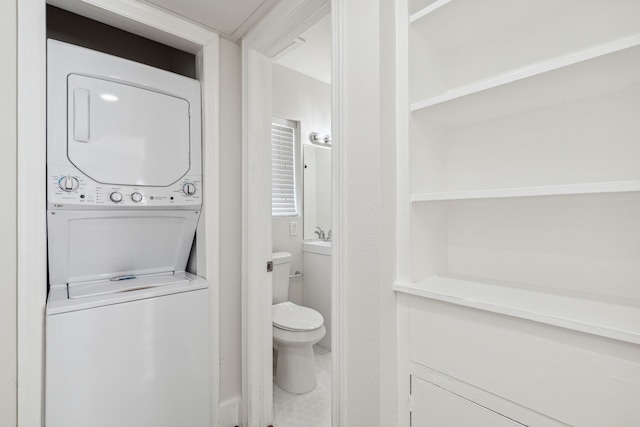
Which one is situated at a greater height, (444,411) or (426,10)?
(426,10)

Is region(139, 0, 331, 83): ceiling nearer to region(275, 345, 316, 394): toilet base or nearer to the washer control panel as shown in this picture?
the washer control panel

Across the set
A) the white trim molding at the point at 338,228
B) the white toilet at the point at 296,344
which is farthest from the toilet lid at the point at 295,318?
the white trim molding at the point at 338,228

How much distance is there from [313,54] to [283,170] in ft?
3.36

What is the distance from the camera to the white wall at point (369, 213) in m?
0.93

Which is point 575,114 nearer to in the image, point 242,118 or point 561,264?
point 561,264

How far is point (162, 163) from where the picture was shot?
1.46 metres

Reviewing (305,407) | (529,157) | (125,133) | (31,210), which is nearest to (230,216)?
(125,133)

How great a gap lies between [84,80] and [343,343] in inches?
59.9

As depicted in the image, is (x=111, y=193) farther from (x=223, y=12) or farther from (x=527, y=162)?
(x=527, y=162)

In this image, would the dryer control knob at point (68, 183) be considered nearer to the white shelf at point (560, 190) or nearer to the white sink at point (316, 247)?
the white shelf at point (560, 190)

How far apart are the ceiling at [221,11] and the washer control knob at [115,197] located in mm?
934

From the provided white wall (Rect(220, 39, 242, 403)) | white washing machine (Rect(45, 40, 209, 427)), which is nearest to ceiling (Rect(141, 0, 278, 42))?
white wall (Rect(220, 39, 242, 403))

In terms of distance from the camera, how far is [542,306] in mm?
710

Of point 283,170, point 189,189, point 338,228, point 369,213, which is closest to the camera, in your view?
point 369,213
